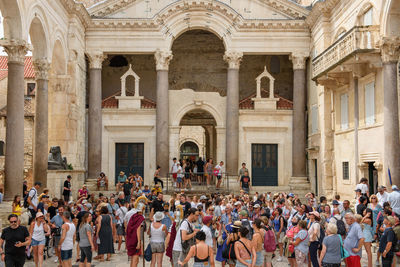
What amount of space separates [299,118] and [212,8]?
7.62 m

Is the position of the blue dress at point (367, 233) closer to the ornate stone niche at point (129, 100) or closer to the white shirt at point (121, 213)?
the white shirt at point (121, 213)

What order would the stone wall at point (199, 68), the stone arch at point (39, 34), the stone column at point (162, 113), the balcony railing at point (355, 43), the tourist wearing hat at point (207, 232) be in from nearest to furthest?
the tourist wearing hat at point (207, 232)
the balcony railing at point (355, 43)
the stone arch at point (39, 34)
the stone column at point (162, 113)
the stone wall at point (199, 68)

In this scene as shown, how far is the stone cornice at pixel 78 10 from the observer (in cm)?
2551

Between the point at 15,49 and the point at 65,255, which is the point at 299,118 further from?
the point at 65,255

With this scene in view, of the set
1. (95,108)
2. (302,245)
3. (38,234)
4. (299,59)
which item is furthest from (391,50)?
(95,108)

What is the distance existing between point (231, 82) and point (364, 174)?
32.6 feet

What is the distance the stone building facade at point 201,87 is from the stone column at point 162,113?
56 millimetres

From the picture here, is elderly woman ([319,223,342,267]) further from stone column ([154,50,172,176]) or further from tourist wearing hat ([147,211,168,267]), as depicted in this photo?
stone column ([154,50,172,176])

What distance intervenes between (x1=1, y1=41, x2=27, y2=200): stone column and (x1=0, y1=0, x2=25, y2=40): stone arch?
354mm

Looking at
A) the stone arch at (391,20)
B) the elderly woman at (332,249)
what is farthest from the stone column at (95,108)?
the elderly woman at (332,249)

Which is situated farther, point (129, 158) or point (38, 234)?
point (129, 158)

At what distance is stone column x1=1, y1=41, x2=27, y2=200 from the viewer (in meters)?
18.9

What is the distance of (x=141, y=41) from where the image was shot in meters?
29.1

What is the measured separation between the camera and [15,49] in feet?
62.4
